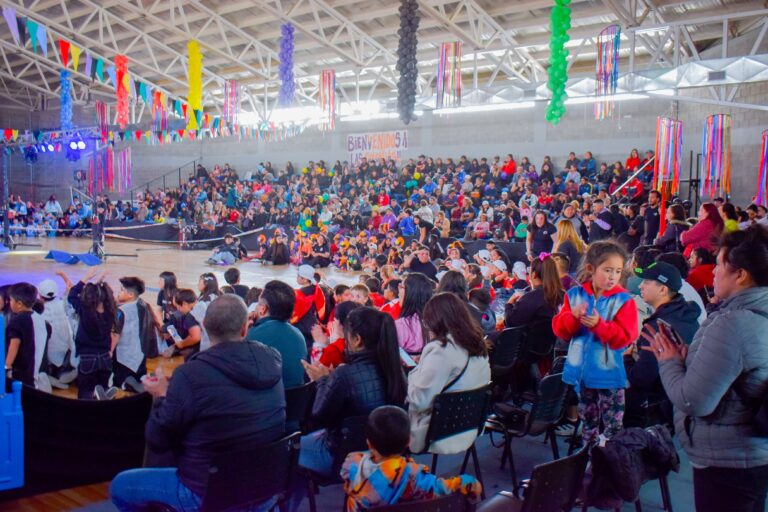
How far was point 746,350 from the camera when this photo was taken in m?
1.74

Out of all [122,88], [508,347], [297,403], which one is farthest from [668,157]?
[122,88]

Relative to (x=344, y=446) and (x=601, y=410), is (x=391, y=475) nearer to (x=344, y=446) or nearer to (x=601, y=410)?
(x=344, y=446)

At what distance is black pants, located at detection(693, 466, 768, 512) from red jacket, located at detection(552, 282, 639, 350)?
1160 millimetres

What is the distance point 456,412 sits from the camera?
286 cm

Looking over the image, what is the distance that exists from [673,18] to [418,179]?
789 cm

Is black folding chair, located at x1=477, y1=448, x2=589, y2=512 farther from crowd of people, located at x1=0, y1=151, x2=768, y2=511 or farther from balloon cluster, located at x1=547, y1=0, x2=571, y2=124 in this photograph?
balloon cluster, located at x1=547, y1=0, x2=571, y2=124

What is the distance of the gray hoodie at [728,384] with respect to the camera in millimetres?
1743

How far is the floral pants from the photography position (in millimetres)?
3223

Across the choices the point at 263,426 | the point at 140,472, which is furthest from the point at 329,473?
the point at 140,472

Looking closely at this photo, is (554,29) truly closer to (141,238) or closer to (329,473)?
(329,473)

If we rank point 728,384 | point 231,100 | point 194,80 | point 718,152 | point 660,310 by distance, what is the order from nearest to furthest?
point 728,384 → point 660,310 → point 718,152 → point 194,80 → point 231,100

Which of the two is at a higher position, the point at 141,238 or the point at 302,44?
the point at 302,44

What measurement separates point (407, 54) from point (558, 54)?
7.81 ft

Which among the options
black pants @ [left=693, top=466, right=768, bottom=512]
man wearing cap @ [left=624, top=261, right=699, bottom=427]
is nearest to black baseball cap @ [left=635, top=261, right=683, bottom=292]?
man wearing cap @ [left=624, top=261, right=699, bottom=427]
